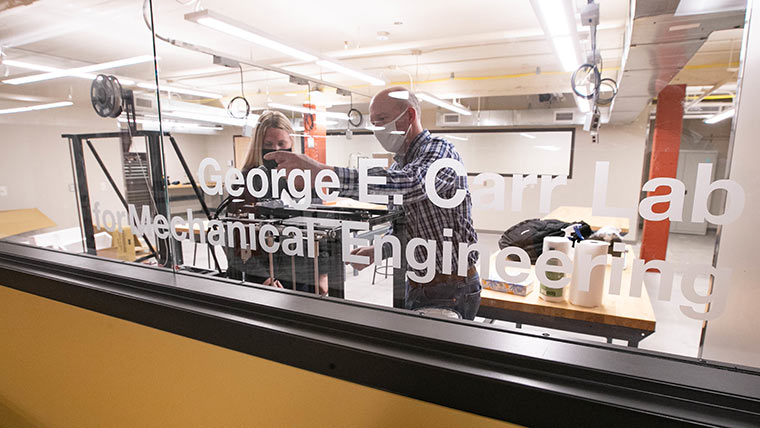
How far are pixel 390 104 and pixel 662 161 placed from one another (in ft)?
2.28

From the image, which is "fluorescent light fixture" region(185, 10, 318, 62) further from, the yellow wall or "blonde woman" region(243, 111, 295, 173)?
the yellow wall

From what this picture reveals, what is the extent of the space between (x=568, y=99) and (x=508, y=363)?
753 millimetres

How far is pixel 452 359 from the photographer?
82cm

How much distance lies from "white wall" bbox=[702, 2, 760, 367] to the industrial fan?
6.21ft

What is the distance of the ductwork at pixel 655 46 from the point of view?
2.56 feet

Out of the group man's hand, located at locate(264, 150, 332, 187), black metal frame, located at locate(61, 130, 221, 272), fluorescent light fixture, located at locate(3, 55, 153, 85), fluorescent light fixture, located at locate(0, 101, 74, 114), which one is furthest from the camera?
fluorescent light fixture, located at locate(0, 101, 74, 114)

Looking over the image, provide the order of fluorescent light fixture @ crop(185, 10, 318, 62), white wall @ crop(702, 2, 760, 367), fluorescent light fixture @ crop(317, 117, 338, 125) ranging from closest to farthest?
white wall @ crop(702, 2, 760, 367) → fluorescent light fixture @ crop(317, 117, 338, 125) → fluorescent light fixture @ crop(185, 10, 318, 62)

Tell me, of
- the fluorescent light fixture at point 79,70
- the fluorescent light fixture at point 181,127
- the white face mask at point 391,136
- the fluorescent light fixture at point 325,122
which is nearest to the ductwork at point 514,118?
the white face mask at point 391,136

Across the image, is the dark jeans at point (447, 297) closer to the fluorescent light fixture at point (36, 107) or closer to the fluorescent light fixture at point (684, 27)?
the fluorescent light fixture at point (684, 27)

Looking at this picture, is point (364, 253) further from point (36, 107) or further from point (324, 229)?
→ point (36, 107)

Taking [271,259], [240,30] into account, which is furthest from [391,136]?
[240,30]

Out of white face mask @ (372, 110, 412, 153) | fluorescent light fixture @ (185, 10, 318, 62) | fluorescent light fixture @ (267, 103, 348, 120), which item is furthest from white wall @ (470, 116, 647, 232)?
fluorescent light fixture @ (185, 10, 318, 62)

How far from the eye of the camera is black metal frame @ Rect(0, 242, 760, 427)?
67cm

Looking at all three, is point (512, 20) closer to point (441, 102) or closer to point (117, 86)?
point (441, 102)
